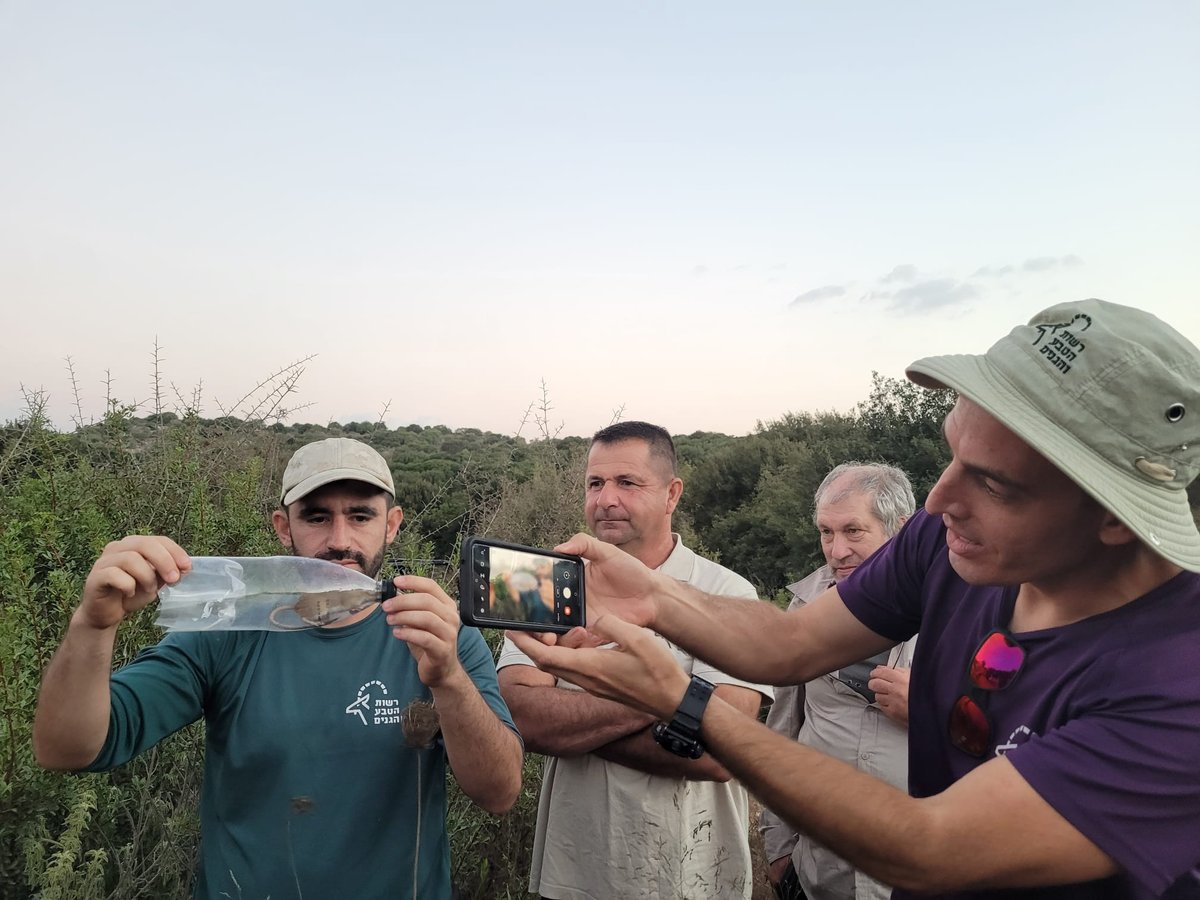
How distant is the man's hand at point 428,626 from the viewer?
7.14 feet

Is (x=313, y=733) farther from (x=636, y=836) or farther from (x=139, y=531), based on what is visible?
(x=139, y=531)

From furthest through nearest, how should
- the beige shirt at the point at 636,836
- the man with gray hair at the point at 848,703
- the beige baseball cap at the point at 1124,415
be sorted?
the man with gray hair at the point at 848,703 → the beige shirt at the point at 636,836 → the beige baseball cap at the point at 1124,415

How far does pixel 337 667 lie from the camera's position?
253 cm

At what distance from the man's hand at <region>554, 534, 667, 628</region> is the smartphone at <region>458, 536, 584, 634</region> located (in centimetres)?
21

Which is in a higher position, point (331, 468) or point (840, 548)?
point (331, 468)

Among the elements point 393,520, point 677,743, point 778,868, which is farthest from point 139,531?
point 778,868

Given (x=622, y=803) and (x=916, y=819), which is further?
(x=622, y=803)

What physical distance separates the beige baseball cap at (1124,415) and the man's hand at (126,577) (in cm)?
198

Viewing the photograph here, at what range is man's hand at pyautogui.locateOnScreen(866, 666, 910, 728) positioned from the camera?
136 inches

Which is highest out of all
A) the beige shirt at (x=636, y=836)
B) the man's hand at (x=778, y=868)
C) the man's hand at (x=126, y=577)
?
the man's hand at (x=126, y=577)

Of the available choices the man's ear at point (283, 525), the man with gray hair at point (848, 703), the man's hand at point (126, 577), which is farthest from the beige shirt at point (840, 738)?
the man's hand at point (126, 577)

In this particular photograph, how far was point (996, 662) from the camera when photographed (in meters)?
2.03

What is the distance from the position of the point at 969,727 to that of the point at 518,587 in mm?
1251

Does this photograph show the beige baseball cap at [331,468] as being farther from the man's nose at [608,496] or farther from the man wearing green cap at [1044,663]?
the man's nose at [608,496]
